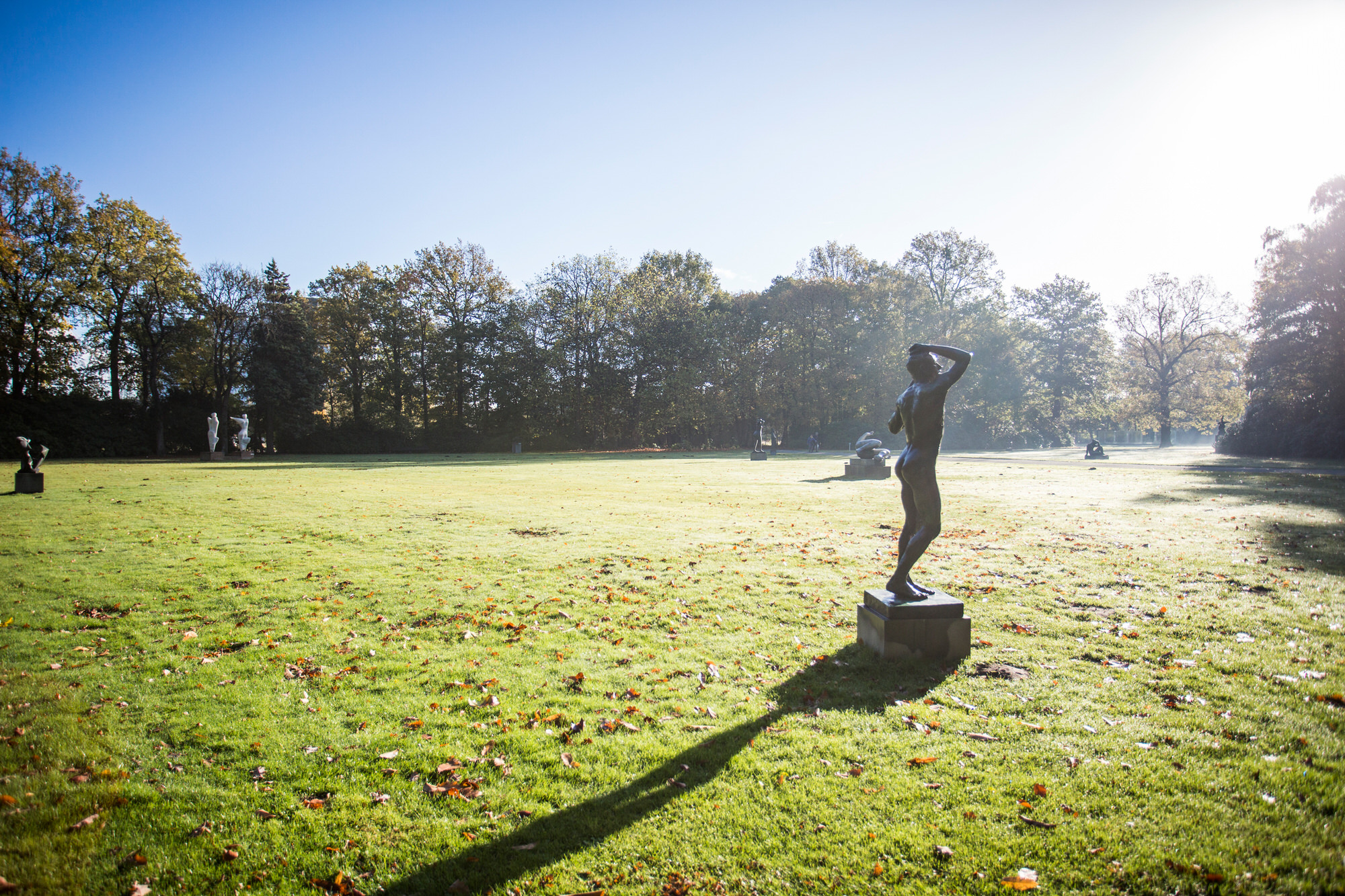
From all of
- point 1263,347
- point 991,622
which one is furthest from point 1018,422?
point 991,622

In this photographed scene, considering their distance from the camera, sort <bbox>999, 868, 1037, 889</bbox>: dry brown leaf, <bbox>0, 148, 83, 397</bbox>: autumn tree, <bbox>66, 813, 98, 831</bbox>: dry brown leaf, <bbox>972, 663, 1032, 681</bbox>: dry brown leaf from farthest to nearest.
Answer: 1. <bbox>0, 148, 83, 397</bbox>: autumn tree
2. <bbox>972, 663, 1032, 681</bbox>: dry brown leaf
3. <bbox>66, 813, 98, 831</bbox>: dry brown leaf
4. <bbox>999, 868, 1037, 889</bbox>: dry brown leaf

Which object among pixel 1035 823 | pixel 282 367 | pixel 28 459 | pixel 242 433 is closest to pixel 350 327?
pixel 282 367

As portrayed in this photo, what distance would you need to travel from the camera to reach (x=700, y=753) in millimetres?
3982

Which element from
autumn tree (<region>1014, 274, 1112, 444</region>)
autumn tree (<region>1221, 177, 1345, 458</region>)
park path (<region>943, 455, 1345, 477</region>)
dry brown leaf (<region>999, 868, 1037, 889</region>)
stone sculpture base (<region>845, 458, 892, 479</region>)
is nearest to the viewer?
dry brown leaf (<region>999, 868, 1037, 889</region>)

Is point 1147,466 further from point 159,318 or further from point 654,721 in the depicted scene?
point 159,318

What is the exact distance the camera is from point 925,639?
18.0 feet

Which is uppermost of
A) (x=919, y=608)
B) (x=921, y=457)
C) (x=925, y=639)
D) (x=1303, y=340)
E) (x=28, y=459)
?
(x=1303, y=340)

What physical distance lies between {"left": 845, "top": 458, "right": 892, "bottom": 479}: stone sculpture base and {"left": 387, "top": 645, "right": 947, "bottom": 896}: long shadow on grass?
18.4 m

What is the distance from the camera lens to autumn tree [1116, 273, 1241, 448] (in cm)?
5309

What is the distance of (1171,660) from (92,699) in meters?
8.96

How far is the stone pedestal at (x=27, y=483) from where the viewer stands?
16062mm

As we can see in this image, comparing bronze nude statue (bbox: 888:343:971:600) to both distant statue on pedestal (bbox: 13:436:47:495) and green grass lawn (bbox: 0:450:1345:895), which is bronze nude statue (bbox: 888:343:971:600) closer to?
green grass lawn (bbox: 0:450:1345:895)

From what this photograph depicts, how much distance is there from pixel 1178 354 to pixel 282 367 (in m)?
75.1

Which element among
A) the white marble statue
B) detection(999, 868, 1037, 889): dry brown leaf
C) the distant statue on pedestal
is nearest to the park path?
detection(999, 868, 1037, 889): dry brown leaf
